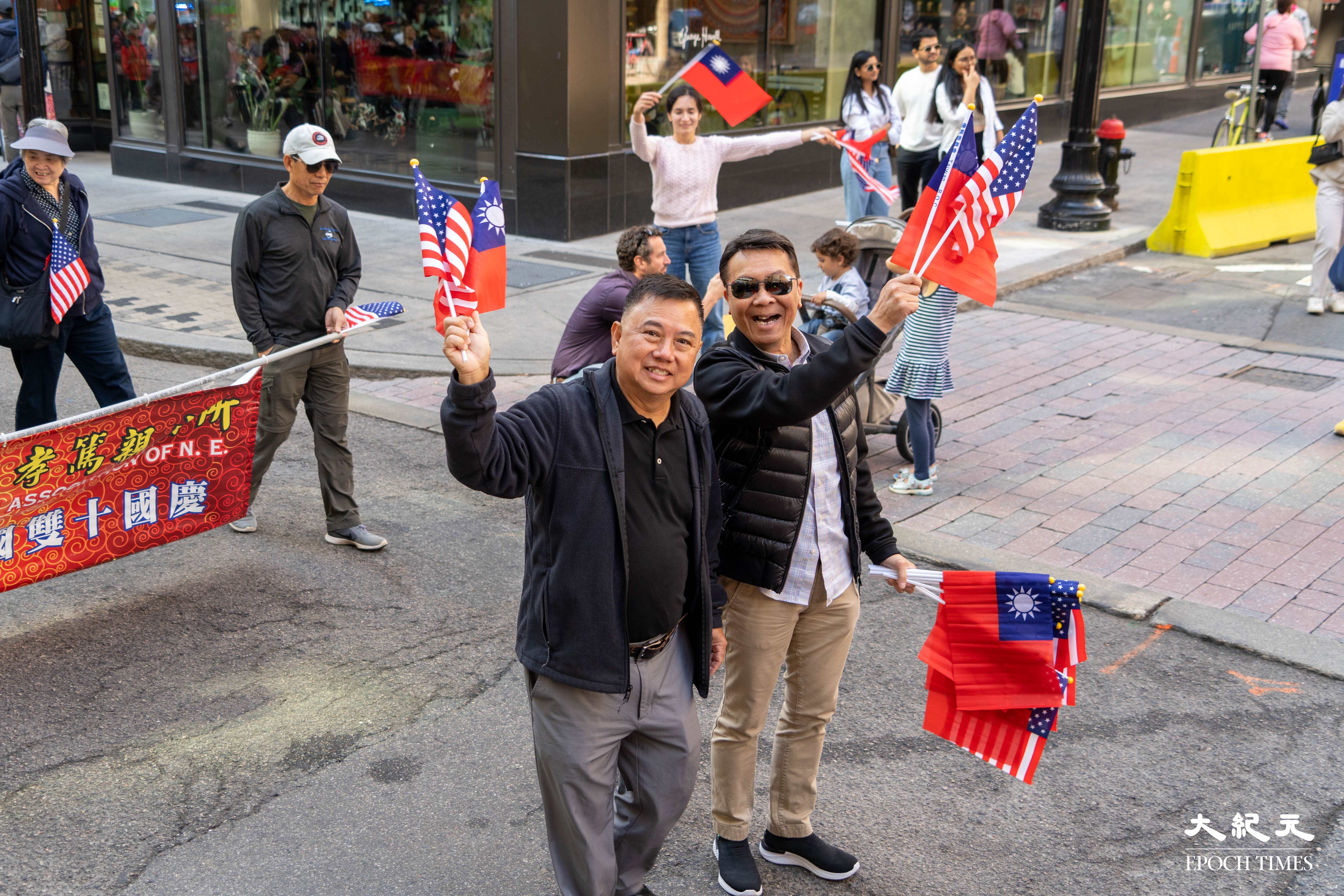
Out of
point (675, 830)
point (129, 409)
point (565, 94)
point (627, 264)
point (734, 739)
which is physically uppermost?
point (565, 94)

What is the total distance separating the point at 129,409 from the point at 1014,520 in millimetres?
4324

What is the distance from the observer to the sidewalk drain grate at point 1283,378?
8859 millimetres

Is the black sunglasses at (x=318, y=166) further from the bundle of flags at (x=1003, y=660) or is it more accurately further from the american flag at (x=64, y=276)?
the bundle of flags at (x=1003, y=660)

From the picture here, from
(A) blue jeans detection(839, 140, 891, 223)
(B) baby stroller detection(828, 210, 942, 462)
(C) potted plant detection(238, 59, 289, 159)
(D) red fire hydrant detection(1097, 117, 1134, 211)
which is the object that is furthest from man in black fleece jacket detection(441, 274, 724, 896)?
(C) potted plant detection(238, 59, 289, 159)

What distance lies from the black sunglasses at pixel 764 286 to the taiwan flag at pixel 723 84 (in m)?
5.84

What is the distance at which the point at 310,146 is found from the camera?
568cm

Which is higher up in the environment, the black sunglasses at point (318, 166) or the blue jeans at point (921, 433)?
the black sunglasses at point (318, 166)

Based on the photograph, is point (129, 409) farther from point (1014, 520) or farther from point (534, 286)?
point (534, 286)

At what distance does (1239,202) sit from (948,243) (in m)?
11.6

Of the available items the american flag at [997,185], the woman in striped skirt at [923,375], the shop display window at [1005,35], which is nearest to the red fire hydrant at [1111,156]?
the shop display window at [1005,35]

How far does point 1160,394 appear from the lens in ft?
28.3

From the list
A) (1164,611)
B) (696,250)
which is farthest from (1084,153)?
(1164,611)

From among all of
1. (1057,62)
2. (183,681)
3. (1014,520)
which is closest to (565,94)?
(1014,520)

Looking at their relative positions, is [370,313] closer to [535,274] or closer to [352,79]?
[535,274]
